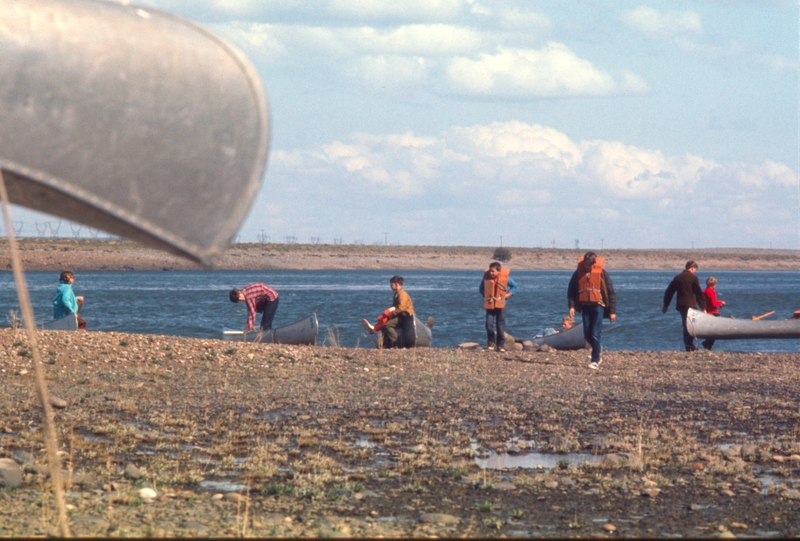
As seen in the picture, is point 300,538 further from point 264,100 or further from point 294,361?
point 294,361

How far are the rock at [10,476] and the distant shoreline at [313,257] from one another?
10691 centimetres

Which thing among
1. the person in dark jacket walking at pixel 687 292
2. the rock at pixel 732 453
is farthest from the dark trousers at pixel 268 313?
the rock at pixel 732 453

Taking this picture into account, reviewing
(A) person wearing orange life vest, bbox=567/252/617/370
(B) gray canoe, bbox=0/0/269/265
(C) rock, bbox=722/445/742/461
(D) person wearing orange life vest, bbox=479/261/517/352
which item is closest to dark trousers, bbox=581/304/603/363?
(A) person wearing orange life vest, bbox=567/252/617/370

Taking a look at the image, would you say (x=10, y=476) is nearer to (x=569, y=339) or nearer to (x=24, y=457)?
(x=24, y=457)

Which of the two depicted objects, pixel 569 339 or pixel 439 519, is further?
pixel 569 339

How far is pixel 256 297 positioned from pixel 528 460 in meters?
12.7

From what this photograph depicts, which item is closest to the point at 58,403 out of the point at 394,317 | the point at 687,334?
the point at 394,317

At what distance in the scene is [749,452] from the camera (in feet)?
28.8

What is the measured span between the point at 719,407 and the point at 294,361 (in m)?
7.48

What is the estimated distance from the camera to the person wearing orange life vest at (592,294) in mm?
15750

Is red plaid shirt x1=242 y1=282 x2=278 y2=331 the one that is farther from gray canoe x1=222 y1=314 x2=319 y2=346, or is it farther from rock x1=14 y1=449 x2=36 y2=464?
rock x1=14 y1=449 x2=36 y2=464

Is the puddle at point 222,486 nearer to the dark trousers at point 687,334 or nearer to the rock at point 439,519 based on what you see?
the rock at point 439,519

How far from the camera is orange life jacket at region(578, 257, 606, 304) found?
15719 mm

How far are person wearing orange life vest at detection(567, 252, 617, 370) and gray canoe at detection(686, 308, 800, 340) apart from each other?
6072 mm
